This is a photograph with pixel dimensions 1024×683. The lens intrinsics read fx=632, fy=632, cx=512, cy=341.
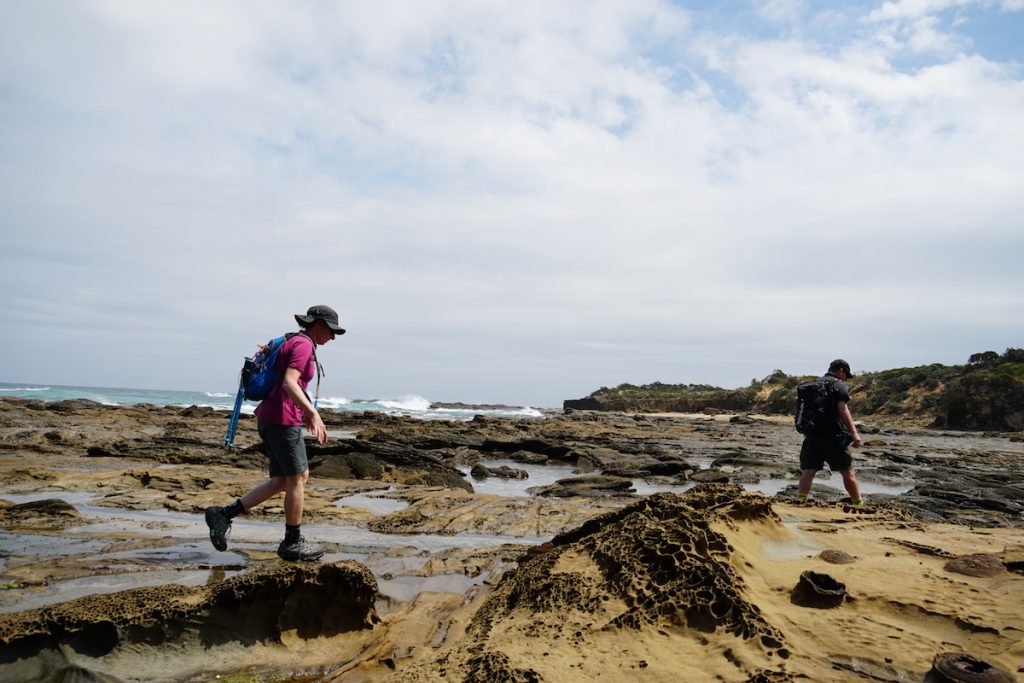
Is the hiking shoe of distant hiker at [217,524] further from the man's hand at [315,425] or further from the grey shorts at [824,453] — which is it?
the grey shorts at [824,453]

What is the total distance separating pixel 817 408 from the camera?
7.81m

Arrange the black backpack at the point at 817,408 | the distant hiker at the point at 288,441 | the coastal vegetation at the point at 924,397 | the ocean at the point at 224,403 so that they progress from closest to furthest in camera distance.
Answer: the distant hiker at the point at 288,441, the black backpack at the point at 817,408, the coastal vegetation at the point at 924,397, the ocean at the point at 224,403

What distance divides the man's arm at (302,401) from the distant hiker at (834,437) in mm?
5796

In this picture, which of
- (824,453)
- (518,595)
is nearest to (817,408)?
(824,453)

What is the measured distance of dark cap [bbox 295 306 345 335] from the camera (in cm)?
516

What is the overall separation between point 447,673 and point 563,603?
928 mm

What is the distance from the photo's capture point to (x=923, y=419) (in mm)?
39688

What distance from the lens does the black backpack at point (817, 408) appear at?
7762mm

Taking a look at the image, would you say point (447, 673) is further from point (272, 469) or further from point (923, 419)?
point (923, 419)

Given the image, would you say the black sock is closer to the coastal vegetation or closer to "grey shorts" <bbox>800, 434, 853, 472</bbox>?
"grey shorts" <bbox>800, 434, 853, 472</bbox>

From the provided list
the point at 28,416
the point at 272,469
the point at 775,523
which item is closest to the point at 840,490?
the point at 775,523

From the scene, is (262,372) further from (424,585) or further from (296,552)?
(424,585)

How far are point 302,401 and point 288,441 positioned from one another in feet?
1.19

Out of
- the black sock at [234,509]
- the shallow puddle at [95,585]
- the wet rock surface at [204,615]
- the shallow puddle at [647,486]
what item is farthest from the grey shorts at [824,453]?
the shallow puddle at [95,585]
